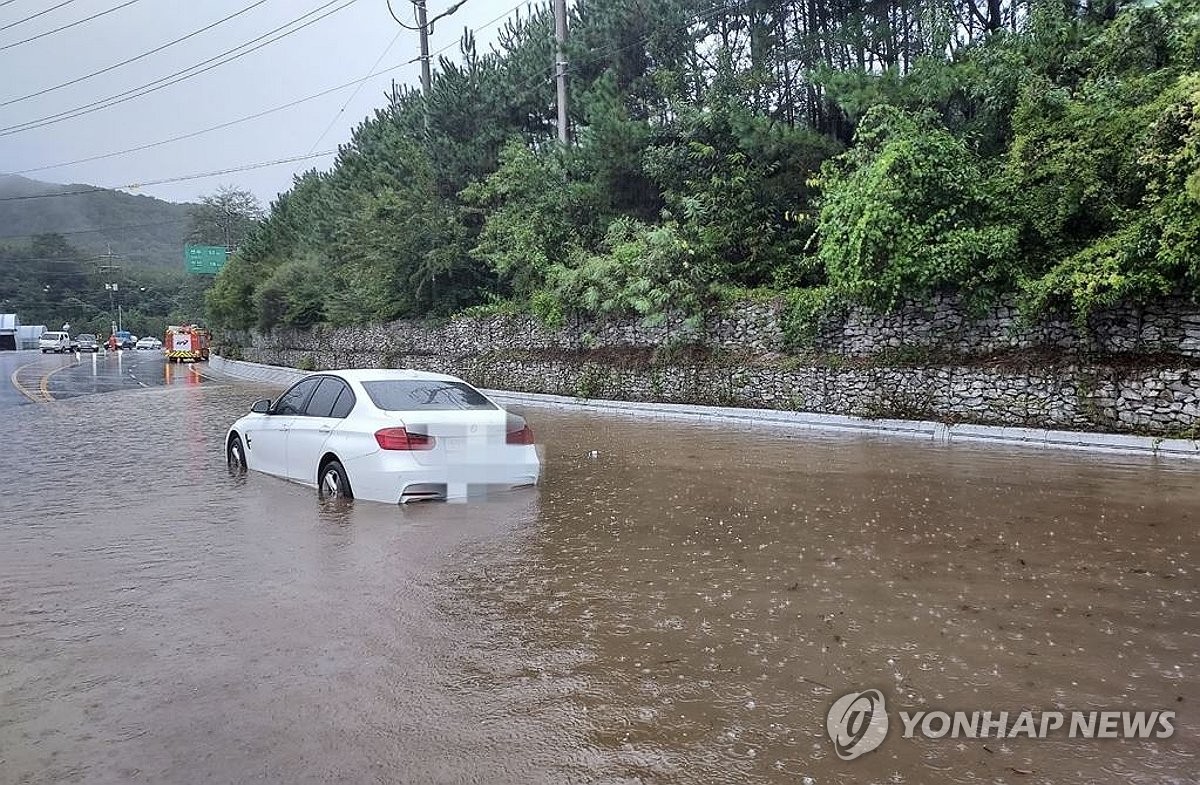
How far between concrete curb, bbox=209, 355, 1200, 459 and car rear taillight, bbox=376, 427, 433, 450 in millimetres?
6503

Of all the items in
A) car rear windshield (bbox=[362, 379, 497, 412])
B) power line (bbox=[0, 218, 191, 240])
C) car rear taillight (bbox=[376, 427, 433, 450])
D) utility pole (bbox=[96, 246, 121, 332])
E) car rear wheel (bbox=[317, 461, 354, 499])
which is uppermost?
power line (bbox=[0, 218, 191, 240])

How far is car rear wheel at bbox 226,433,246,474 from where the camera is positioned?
35.8ft

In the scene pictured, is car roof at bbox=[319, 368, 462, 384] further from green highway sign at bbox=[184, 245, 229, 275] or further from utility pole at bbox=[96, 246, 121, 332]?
utility pole at bbox=[96, 246, 121, 332]

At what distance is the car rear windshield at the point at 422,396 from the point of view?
859cm

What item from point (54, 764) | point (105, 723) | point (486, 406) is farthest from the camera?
point (486, 406)

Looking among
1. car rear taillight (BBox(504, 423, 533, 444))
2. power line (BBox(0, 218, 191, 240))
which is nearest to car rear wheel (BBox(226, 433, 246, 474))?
car rear taillight (BBox(504, 423, 533, 444))

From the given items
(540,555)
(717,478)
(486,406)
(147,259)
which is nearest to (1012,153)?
(717,478)

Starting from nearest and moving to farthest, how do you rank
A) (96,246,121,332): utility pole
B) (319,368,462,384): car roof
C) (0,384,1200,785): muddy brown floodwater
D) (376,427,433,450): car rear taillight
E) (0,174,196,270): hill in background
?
(0,384,1200,785): muddy brown floodwater
(376,427,433,450): car rear taillight
(319,368,462,384): car roof
(96,246,121,332): utility pole
(0,174,196,270): hill in background

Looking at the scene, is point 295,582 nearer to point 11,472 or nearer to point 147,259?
point 11,472

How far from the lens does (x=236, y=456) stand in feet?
36.6

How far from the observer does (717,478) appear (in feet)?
33.9

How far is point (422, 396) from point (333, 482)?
129 centimetres

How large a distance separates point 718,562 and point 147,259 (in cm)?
13970

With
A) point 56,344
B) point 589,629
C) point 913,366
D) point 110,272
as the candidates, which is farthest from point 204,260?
point 110,272
